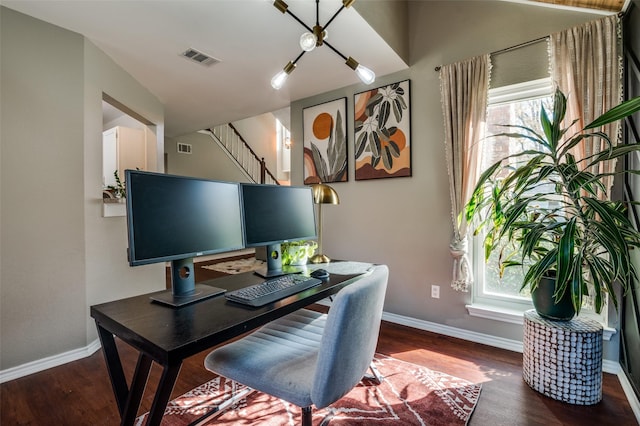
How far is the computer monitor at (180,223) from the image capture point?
1089 mm

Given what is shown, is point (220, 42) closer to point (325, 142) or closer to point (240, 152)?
point (325, 142)

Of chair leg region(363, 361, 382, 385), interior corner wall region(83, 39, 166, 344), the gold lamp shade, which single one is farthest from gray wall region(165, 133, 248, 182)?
chair leg region(363, 361, 382, 385)

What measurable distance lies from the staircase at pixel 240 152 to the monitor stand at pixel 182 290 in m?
5.65

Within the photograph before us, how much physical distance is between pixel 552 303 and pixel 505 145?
1246mm

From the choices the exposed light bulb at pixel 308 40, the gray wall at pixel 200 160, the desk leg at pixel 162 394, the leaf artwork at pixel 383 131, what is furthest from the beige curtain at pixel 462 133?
the gray wall at pixel 200 160

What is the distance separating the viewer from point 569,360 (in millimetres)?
1646

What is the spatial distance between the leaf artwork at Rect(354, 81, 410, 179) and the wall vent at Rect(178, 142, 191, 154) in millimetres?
4497

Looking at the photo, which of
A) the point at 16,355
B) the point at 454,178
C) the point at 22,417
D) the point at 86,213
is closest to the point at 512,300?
the point at 454,178

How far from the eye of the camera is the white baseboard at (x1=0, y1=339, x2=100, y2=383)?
1901mm

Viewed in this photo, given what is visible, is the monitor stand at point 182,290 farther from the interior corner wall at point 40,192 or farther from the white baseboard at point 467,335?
the white baseboard at point 467,335

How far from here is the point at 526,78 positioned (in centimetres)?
225

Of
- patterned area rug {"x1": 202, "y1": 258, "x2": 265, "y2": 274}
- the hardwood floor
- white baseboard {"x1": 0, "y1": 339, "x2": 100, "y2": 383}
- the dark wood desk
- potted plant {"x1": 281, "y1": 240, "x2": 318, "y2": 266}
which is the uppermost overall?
potted plant {"x1": 281, "y1": 240, "x2": 318, "y2": 266}

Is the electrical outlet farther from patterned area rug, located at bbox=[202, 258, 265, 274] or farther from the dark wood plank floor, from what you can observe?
patterned area rug, located at bbox=[202, 258, 265, 274]

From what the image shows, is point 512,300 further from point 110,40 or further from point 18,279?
point 110,40
